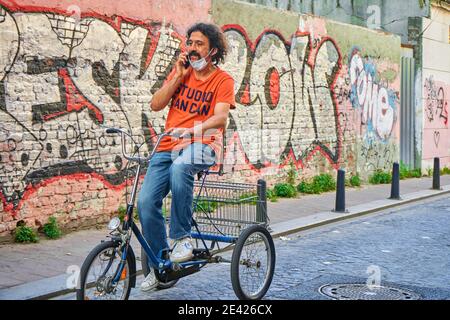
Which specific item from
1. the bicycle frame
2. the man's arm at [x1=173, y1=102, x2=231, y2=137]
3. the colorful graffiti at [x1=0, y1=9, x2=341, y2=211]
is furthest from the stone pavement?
the man's arm at [x1=173, y1=102, x2=231, y2=137]

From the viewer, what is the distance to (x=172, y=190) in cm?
504

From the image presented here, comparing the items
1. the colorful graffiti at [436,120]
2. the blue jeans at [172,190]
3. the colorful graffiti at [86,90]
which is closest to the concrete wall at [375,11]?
the colorful graffiti at [436,120]

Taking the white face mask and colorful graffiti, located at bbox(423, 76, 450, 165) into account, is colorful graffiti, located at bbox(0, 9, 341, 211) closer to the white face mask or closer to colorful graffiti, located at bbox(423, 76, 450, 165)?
the white face mask

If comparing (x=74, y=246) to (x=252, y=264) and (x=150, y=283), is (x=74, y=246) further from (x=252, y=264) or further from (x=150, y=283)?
(x=252, y=264)

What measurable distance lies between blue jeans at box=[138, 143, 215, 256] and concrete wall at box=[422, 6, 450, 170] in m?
14.5

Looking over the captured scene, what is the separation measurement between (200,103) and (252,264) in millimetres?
1406

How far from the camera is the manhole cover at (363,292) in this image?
5.65 metres

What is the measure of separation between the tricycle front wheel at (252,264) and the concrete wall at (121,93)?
6.79 ft

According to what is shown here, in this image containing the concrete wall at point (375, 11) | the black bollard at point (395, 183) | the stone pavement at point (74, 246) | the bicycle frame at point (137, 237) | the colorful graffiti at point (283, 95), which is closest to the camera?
the bicycle frame at point (137, 237)

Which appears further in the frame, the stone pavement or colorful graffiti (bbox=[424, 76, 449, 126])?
colorful graffiti (bbox=[424, 76, 449, 126])

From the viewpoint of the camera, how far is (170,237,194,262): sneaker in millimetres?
5156

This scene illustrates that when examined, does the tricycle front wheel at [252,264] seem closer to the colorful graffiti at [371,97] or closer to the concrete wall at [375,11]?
the colorful graffiti at [371,97]
